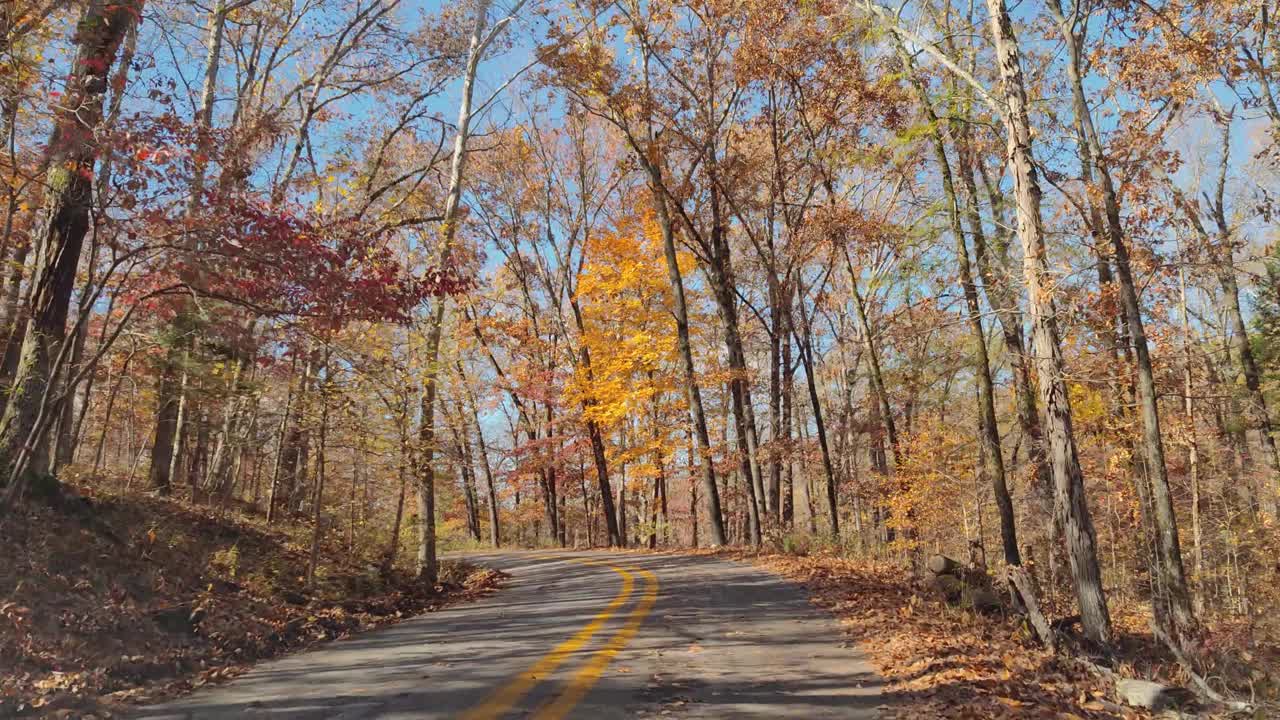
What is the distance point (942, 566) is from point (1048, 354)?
133 inches

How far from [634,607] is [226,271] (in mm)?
6071

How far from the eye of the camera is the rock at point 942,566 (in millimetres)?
9648

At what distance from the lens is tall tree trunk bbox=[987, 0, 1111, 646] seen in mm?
7727

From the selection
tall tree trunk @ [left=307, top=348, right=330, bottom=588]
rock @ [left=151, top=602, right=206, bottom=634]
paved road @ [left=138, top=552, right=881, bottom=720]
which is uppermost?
Answer: tall tree trunk @ [left=307, top=348, right=330, bottom=588]

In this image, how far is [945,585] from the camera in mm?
9180

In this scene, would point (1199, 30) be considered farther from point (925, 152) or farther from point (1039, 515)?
point (1039, 515)

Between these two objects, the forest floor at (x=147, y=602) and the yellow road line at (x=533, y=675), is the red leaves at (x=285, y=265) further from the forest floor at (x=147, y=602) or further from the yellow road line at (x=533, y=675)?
the yellow road line at (x=533, y=675)

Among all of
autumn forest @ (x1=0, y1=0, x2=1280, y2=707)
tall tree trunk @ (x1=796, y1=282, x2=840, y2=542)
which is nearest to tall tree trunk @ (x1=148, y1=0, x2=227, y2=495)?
autumn forest @ (x1=0, y1=0, x2=1280, y2=707)

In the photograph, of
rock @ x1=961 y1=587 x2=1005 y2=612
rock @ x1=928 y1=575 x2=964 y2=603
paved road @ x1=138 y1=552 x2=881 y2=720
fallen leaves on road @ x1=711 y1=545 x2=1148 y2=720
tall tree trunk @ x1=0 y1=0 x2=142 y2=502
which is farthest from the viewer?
rock @ x1=928 y1=575 x2=964 y2=603

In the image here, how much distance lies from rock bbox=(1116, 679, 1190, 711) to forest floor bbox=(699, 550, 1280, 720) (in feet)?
0.28

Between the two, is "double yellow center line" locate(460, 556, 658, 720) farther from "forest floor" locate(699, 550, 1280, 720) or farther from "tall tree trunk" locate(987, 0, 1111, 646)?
"tall tree trunk" locate(987, 0, 1111, 646)

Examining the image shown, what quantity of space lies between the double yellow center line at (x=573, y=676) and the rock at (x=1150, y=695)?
387 cm

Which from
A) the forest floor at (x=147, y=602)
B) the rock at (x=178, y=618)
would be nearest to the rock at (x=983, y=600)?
the forest floor at (x=147, y=602)

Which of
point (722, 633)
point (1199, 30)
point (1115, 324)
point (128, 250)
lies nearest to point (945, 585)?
point (722, 633)
